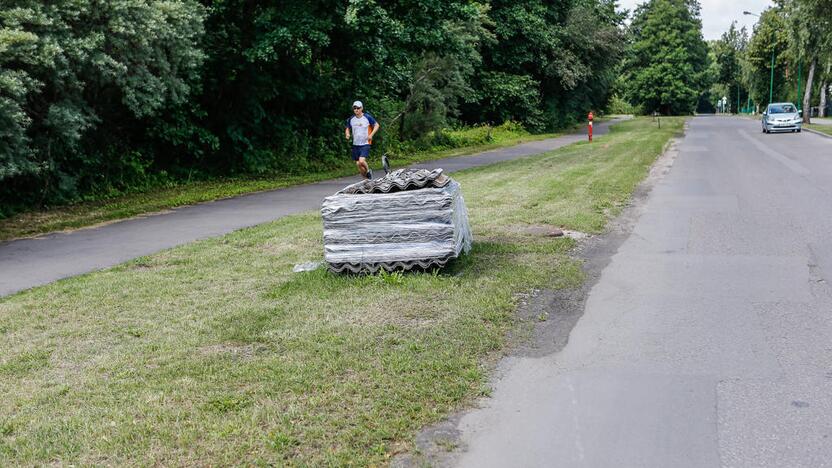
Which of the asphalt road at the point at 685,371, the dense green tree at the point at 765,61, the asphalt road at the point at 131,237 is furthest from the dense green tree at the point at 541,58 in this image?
the dense green tree at the point at 765,61

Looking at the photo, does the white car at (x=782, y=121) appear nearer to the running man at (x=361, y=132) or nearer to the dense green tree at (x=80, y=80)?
the running man at (x=361, y=132)

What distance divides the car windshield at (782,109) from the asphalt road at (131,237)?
102 feet

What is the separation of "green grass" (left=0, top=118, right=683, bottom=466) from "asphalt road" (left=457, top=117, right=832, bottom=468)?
45cm

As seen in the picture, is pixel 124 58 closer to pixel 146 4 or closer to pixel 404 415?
pixel 146 4

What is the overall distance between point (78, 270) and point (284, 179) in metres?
10.3

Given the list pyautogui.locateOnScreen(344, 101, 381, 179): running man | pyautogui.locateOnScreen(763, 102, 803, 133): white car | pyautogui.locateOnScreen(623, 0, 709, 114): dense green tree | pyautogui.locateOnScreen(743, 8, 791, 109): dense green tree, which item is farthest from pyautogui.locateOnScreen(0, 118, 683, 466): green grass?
pyautogui.locateOnScreen(623, 0, 709, 114): dense green tree

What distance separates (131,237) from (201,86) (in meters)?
7.04

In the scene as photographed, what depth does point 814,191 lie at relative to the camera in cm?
1395

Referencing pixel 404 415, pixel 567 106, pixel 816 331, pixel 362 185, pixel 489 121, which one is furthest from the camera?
pixel 567 106

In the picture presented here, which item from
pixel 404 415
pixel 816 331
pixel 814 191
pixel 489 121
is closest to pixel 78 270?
pixel 404 415

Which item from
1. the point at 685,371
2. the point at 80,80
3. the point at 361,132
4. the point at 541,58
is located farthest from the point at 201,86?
the point at 541,58

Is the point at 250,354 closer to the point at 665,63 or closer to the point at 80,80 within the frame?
the point at 80,80

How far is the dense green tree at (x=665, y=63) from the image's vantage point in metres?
81.0

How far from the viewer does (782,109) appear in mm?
38719
